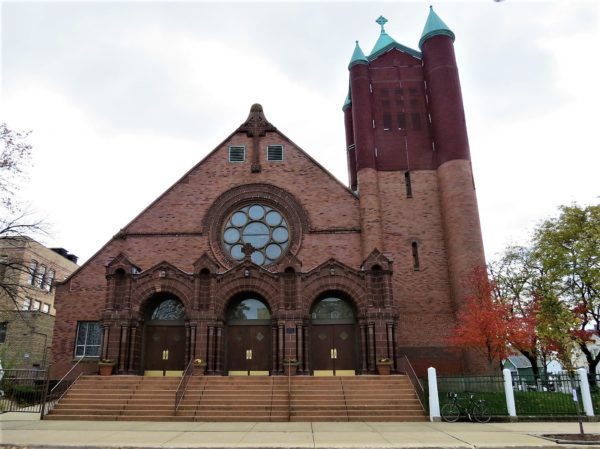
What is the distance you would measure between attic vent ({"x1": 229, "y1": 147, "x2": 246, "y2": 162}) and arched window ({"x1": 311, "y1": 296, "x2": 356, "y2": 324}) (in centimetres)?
1029

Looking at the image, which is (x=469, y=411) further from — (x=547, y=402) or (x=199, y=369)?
(x=199, y=369)

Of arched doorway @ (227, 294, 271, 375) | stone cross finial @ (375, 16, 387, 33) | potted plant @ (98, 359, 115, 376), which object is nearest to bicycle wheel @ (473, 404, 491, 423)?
arched doorway @ (227, 294, 271, 375)

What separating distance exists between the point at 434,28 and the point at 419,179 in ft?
32.6

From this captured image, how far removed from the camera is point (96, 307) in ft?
88.9

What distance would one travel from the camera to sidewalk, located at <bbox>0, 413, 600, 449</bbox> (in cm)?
1191

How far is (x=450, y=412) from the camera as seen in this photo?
17.7 m

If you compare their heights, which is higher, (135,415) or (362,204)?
(362,204)

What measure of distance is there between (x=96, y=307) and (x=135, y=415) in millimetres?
10857

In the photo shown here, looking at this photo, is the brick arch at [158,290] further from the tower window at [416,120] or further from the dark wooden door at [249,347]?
the tower window at [416,120]

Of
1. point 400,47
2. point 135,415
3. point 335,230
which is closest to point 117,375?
point 135,415

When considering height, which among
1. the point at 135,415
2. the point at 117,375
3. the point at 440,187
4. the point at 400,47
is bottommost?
the point at 135,415

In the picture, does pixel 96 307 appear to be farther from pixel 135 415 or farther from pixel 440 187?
pixel 440 187

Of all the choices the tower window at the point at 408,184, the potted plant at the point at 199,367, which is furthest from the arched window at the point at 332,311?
the tower window at the point at 408,184

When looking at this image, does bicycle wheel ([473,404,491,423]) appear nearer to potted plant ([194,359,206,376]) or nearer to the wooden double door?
the wooden double door
